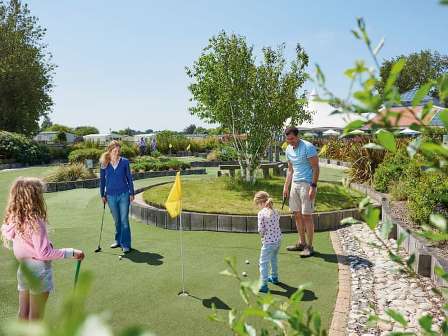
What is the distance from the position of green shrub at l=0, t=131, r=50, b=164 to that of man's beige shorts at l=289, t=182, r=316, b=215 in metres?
23.2

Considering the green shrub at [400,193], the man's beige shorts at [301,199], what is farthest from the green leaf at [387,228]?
the green shrub at [400,193]

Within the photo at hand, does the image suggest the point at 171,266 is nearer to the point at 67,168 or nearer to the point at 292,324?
the point at 292,324

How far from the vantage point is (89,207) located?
458 inches

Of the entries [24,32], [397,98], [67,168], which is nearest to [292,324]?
[397,98]

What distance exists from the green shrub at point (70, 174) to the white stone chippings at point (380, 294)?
40.9ft

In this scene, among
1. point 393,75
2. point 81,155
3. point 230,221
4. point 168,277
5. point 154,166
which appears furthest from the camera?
point 81,155

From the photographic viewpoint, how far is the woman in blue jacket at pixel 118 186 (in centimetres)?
705

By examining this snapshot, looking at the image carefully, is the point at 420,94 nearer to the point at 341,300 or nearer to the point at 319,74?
the point at 319,74

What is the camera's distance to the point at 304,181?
6.70 m

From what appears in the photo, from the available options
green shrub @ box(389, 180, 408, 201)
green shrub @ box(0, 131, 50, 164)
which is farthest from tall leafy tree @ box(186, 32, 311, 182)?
green shrub @ box(0, 131, 50, 164)

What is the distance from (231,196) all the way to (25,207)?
787 cm

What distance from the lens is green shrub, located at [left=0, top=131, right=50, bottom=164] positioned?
2547 centimetres

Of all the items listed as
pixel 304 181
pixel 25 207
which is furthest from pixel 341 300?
pixel 25 207

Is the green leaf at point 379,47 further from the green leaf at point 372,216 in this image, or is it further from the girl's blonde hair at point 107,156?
the girl's blonde hair at point 107,156
